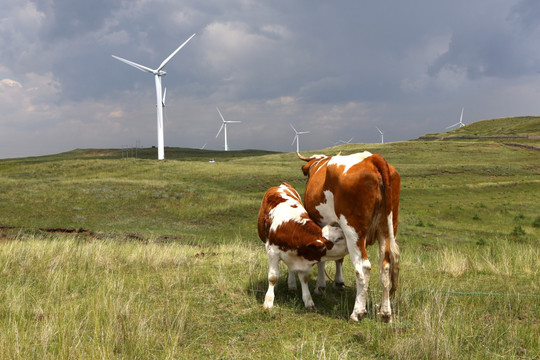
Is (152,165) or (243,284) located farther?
(152,165)

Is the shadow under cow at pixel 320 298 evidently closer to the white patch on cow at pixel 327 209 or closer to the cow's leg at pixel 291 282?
the cow's leg at pixel 291 282

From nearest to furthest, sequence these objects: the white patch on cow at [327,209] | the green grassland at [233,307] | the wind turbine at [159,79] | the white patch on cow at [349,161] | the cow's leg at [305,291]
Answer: the green grassland at [233,307], the white patch on cow at [349,161], the white patch on cow at [327,209], the cow's leg at [305,291], the wind turbine at [159,79]

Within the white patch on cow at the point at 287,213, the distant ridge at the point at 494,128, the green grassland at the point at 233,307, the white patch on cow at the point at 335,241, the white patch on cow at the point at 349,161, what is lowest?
the green grassland at the point at 233,307

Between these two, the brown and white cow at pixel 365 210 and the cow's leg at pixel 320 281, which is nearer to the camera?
the brown and white cow at pixel 365 210

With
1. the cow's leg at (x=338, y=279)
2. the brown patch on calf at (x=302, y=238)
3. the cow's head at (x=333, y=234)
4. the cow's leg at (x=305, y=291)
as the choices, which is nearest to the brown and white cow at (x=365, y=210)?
the cow's head at (x=333, y=234)

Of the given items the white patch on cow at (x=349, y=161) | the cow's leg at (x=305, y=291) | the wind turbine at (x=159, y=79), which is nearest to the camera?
the white patch on cow at (x=349, y=161)

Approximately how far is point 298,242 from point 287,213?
1.97 feet

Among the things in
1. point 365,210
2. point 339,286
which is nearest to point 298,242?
point 365,210

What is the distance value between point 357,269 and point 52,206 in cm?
2558

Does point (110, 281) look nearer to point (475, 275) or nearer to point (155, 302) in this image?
point (155, 302)

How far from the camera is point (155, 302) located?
5.95 meters

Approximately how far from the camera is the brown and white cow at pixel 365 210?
17.1 feet

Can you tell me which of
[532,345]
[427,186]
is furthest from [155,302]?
[427,186]

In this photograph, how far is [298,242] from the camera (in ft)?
18.5
